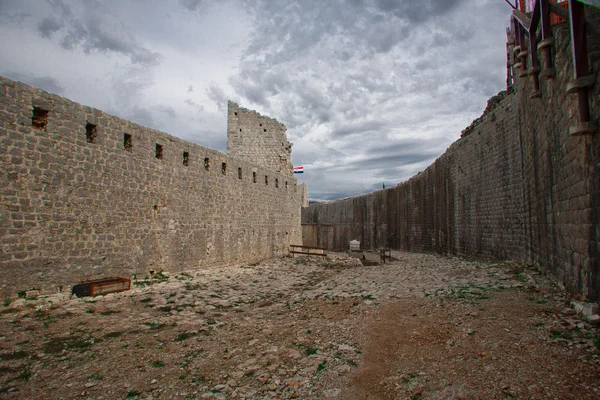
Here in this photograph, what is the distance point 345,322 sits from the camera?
5.98 m

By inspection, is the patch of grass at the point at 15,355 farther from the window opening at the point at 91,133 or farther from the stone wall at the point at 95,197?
the window opening at the point at 91,133

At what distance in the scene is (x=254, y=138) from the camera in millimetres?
24688

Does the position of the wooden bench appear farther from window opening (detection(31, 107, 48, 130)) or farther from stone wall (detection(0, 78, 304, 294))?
window opening (detection(31, 107, 48, 130))

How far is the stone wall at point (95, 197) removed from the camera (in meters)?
7.11

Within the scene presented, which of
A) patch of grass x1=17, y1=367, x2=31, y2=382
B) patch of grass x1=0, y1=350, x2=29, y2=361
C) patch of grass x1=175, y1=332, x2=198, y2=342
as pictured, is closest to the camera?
patch of grass x1=17, y1=367, x2=31, y2=382

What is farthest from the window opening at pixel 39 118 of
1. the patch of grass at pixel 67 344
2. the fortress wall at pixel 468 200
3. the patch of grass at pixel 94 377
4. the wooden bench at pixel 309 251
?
the wooden bench at pixel 309 251

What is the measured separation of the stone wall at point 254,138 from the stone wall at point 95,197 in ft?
31.1

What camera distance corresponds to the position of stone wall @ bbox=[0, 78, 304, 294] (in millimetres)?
7113

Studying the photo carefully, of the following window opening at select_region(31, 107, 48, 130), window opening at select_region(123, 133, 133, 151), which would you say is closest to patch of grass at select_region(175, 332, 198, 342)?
window opening at select_region(31, 107, 48, 130)

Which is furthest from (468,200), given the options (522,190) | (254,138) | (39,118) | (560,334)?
(39,118)

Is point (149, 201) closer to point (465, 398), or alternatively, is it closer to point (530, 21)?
point (465, 398)

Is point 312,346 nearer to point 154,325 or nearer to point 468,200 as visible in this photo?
point 154,325

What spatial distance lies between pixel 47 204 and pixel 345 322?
7.35 metres

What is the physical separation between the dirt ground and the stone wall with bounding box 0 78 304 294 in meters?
1.17
